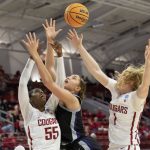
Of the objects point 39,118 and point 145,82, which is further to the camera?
point 39,118

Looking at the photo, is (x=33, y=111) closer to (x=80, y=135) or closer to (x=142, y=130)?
(x=80, y=135)

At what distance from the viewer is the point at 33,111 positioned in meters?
3.89

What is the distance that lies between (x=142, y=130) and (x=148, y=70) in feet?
46.6

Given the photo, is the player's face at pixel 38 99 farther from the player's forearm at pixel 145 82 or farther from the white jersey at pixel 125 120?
the player's forearm at pixel 145 82

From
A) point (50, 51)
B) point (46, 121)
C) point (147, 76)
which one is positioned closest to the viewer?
point (147, 76)

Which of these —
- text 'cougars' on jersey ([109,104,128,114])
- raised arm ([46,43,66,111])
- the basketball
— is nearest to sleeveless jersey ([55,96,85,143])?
raised arm ([46,43,66,111])

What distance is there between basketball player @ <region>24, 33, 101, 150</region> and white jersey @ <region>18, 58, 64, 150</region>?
80 millimetres

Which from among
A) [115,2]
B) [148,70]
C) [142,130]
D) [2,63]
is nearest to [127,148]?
[148,70]

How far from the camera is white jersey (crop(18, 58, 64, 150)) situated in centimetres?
379

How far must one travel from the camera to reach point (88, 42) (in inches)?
931

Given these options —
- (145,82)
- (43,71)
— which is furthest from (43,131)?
(145,82)

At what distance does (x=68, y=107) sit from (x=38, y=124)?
0.36 m

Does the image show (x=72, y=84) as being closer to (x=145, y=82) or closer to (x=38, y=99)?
(x=38, y=99)

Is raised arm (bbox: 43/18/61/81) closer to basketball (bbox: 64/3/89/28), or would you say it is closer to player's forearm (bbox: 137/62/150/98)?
basketball (bbox: 64/3/89/28)
